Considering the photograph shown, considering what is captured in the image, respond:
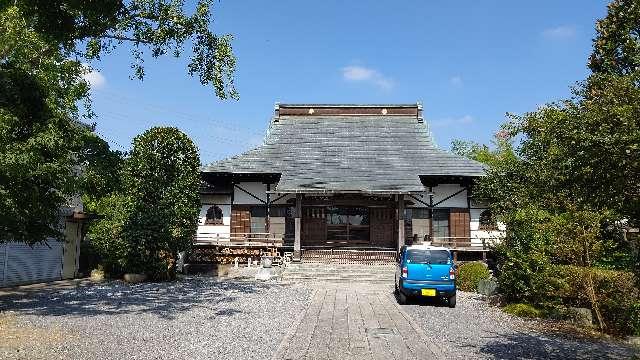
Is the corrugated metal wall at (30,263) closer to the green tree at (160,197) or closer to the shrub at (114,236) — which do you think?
the shrub at (114,236)

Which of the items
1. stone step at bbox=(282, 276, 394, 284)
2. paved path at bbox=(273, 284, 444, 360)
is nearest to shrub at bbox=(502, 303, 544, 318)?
paved path at bbox=(273, 284, 444, 360)

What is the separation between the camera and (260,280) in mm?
19828

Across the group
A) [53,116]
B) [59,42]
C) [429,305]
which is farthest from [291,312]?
[59,42]

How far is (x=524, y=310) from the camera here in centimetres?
1266

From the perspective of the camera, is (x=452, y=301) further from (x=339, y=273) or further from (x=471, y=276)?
(x=339, y=273)

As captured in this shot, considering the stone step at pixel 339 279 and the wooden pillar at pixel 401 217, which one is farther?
the wooden pillar at pixel 401 217

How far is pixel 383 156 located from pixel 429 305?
44.5 feet

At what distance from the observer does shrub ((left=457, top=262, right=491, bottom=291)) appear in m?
18.1

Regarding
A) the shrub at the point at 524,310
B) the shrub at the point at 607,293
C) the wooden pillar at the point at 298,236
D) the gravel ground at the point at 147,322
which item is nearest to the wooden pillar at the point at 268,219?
the wooden pillar at the point at 298,236

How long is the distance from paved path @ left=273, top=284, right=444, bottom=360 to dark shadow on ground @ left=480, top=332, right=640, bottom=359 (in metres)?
1.34

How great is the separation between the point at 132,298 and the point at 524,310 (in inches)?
460

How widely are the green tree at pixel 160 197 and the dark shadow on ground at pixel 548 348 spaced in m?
14.4

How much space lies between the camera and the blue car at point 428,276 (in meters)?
13.4

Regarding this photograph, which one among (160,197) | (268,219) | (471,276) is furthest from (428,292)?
(268,219)
